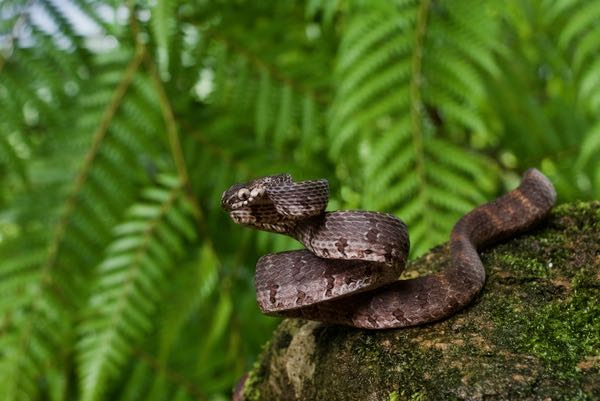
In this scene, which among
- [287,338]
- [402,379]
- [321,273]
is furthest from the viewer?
[287,338]

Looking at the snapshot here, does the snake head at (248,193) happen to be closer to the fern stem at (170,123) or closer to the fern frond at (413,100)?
the fern frond at (413,100)

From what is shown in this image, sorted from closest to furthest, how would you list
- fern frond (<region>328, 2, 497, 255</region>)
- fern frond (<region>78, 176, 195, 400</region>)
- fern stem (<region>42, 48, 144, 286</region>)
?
fern frond (<region>328, 2, 497, 255</region>) → fern frond (<region>78, 176, 195, 400</region>) → fern stem (<region>42, 48, 144, 286</region>)

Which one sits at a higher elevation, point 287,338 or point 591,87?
point 591,87

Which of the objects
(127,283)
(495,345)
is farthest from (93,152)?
(495,345)

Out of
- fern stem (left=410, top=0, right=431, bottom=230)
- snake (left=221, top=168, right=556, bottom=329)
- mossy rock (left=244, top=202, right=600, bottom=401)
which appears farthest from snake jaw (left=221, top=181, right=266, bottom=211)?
fern stem (left=410, top=0, right=431, bottom=230)

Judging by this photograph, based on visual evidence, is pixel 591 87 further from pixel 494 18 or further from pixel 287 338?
pixel 287 338

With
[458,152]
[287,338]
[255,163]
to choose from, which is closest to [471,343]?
[287,338]

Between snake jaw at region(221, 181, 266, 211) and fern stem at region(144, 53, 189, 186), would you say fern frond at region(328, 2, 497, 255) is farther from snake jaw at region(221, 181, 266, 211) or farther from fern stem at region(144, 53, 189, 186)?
snake jaw at region(221, 181, 266, 211)
